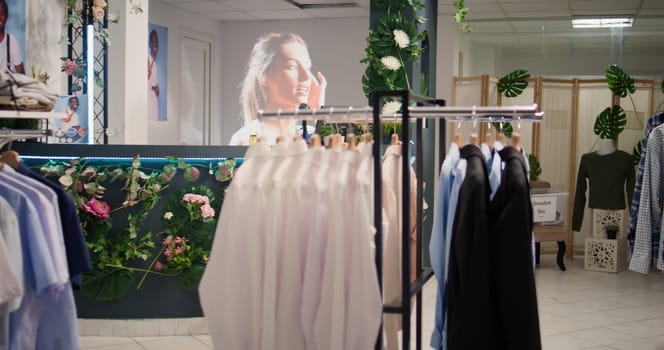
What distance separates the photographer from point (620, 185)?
26.4 ft

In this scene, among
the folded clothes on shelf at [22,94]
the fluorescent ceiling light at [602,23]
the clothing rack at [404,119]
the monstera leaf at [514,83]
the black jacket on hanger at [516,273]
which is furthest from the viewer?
the fluorescent ceiling light at [602,23]

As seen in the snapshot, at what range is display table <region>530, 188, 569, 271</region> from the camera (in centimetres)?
797

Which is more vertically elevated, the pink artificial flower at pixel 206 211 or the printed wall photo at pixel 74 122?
the printed wall photo at pixel 74 122

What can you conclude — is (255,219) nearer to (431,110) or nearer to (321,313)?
(321,313)

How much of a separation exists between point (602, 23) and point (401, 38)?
12.7 ft

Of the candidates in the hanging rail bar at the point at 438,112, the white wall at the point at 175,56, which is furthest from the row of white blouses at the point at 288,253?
the white wall at the point at 175,56

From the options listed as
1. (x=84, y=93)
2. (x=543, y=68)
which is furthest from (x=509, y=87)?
(x=84, y=93)

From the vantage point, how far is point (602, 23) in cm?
900

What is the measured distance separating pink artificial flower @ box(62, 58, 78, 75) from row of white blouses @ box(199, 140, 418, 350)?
11.8 ft

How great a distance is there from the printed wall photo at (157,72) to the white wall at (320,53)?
154 centimetres

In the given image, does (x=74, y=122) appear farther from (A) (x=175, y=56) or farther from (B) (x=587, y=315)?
(B) (x=587, y=315)

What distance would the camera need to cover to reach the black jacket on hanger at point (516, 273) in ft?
7.67

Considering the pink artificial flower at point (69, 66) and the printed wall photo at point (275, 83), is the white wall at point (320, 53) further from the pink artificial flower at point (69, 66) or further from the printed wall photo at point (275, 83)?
the pink artificial flower at point (69, 66)

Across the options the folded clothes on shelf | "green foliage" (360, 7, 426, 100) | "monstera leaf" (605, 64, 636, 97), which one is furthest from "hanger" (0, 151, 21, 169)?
"monstera leaf" (605, 64, 636, 97)
